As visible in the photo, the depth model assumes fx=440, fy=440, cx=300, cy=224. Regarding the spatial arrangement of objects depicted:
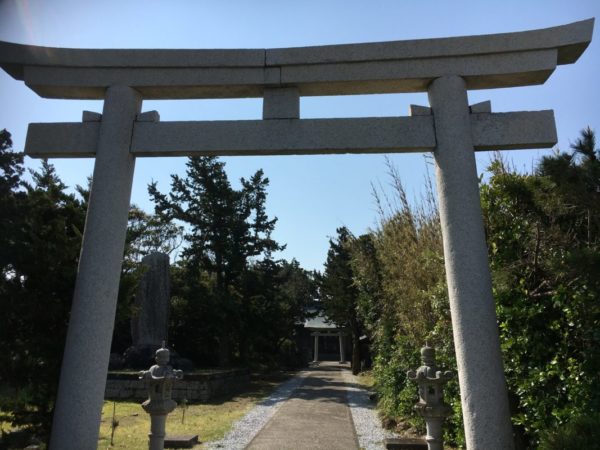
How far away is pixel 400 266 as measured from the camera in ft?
27.6

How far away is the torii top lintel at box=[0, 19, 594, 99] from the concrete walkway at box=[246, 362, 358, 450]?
5.48m

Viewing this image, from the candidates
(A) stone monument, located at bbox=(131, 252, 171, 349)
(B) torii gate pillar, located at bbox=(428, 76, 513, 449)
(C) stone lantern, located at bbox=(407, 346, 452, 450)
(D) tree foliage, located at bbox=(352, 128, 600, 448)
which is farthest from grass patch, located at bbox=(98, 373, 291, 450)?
(B) torii gate pillar, located at bbox=(428, 76, 513, 449)

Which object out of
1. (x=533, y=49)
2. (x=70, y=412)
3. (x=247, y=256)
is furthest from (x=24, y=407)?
(x=247, y=256)

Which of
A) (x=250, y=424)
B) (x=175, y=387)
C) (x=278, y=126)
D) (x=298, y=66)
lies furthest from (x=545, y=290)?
(x=175, y=387)

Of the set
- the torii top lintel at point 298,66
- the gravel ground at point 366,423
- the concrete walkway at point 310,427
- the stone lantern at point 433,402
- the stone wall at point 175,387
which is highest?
the torii top lintel at point 298,66

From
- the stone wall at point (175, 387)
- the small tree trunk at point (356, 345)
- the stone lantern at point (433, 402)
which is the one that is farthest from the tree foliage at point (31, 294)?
the small tree trunk at point (356, 345)

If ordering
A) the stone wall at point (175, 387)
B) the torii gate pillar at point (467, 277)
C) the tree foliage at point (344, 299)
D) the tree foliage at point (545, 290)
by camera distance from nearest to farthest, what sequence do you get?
the tree foliage at point (545, 290) → the torii gate pillar at point (467, 277) → the stone wall at point (175, 387) → the tree foliage at point (344, 299)

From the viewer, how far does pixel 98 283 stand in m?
4.10

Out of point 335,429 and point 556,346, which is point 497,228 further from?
point 335,429

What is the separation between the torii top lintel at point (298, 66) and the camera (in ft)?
14.5

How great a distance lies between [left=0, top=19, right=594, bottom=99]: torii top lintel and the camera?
14.5 feet

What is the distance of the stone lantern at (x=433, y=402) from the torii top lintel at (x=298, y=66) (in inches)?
119

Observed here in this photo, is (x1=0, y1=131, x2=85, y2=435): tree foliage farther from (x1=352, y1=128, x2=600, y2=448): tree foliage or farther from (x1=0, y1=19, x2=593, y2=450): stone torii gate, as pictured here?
(x1=352, y1=128, x2=600, y2=448): tree foliage

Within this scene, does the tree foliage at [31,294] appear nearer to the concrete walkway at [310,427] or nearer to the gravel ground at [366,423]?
the concrete walkway at [310,427]
